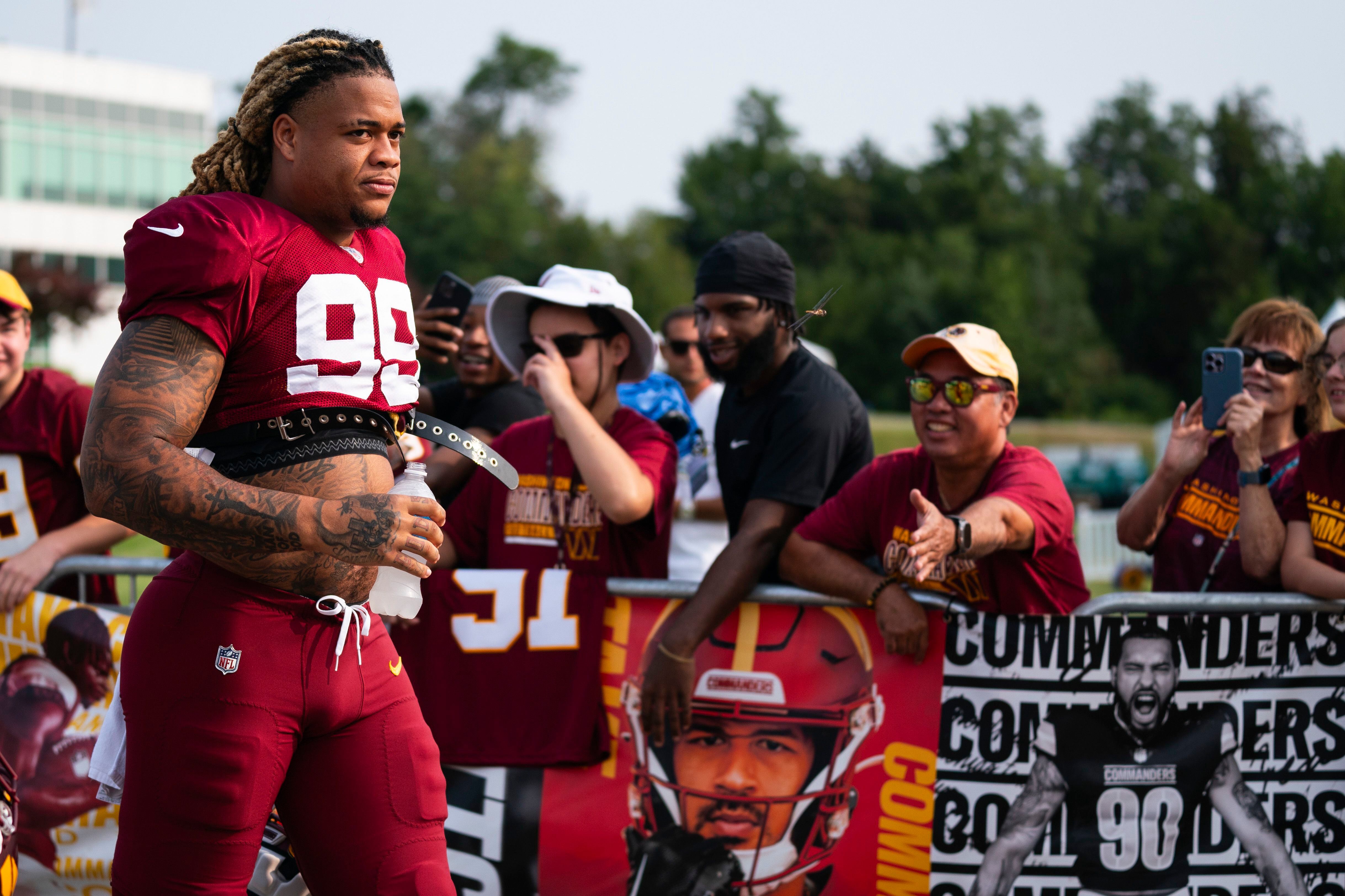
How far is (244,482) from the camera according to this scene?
2301mm

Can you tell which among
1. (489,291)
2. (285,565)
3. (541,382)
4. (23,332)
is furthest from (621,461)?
(23,332)

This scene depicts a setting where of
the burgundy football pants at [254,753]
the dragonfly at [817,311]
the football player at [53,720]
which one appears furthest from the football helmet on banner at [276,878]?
the dragonfly at [817,311]

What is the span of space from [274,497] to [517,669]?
1.98 meters

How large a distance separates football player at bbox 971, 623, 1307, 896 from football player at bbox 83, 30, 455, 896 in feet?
6.64

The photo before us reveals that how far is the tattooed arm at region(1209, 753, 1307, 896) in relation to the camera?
3678mm

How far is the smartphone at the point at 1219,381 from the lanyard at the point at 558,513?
87.7 inches

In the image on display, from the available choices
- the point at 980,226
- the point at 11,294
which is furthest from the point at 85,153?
the point at 11,294

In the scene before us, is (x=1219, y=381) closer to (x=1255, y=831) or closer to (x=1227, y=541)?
(x=1227, y=541)

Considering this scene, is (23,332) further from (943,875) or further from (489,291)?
(943,875)

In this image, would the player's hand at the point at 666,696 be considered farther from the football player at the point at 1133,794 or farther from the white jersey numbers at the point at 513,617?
the football player at the point at 1133,794

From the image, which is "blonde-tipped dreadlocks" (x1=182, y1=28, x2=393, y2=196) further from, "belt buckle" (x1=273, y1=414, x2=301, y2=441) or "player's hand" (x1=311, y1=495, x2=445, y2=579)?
"player's hand" (x1=311, y1=495, x2=445, y2=579)

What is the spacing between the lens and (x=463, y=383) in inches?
209

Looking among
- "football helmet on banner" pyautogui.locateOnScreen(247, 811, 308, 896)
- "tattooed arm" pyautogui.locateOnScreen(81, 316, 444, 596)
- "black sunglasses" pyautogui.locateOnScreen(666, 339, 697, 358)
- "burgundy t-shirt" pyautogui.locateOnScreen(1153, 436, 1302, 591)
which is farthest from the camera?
"black sunglasses" pyautogui.locateOnScreen(666, 339, 697, 358)

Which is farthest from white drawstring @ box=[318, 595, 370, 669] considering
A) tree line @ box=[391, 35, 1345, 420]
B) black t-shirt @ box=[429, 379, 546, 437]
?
tree line @ box=[391, 35, 1345, 420]
